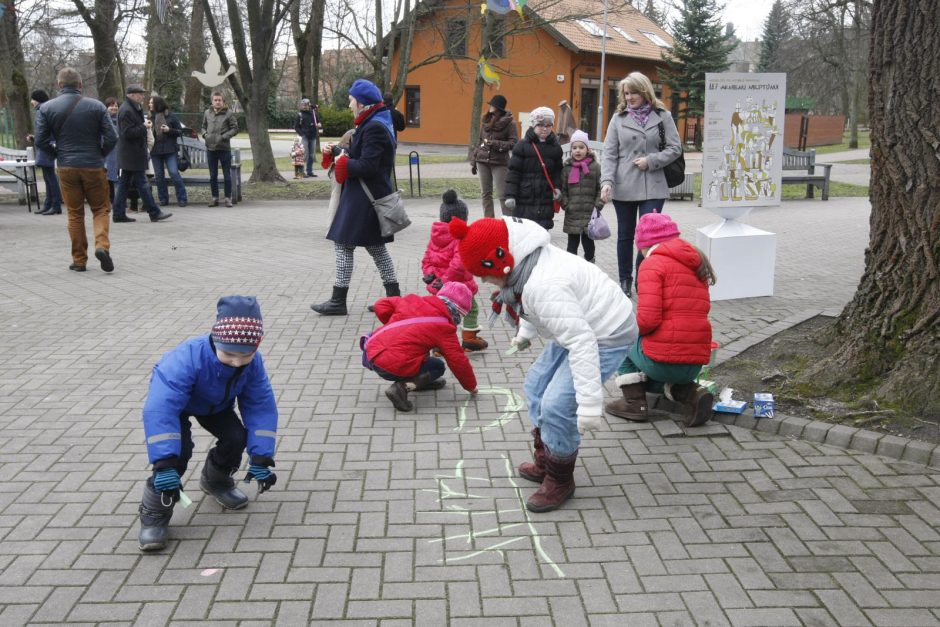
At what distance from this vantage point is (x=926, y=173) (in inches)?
187

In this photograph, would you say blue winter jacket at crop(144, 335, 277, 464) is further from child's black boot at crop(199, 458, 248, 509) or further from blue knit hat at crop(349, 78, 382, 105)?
blue knit hat at crop(349, 78, 382, 105)

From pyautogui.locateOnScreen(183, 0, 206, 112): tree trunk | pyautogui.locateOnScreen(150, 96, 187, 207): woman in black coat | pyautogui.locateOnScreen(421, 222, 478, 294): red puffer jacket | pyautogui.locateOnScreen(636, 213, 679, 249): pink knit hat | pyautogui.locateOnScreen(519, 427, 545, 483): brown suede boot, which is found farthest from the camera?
pyautogui.locateOnScreen(183, 0, 206, 112): tree trunk

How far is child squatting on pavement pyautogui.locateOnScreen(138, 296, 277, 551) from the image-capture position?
3396mm

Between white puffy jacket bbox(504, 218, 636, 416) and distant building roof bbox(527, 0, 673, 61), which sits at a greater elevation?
distant building roof bbox(527, 0, 673, 61)

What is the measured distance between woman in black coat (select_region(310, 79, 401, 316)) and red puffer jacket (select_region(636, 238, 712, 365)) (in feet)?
9.96

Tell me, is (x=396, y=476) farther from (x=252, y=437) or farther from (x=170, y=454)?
(x=170, y=454)

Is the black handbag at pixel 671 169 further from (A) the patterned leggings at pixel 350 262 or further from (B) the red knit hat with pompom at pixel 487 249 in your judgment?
(B) the red knit hat with pompom at pixel 487 249

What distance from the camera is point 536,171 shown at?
871 centimetres

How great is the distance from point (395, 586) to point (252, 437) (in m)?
0.92

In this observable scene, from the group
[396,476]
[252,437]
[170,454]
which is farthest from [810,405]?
[170,454]

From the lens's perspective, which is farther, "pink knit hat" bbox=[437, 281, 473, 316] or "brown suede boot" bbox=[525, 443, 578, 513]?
"pink knit hat" bbox=[437, 281, 473, 316]

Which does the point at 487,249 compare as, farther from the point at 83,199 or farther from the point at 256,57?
the point at 256,57

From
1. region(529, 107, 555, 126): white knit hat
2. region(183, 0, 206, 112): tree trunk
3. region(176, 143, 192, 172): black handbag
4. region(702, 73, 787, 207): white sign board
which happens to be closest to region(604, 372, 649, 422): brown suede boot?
region(702, 73, 787, 207): white sign board

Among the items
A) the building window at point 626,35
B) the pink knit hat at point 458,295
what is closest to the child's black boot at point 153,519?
the pink knit hat at point 458,295
